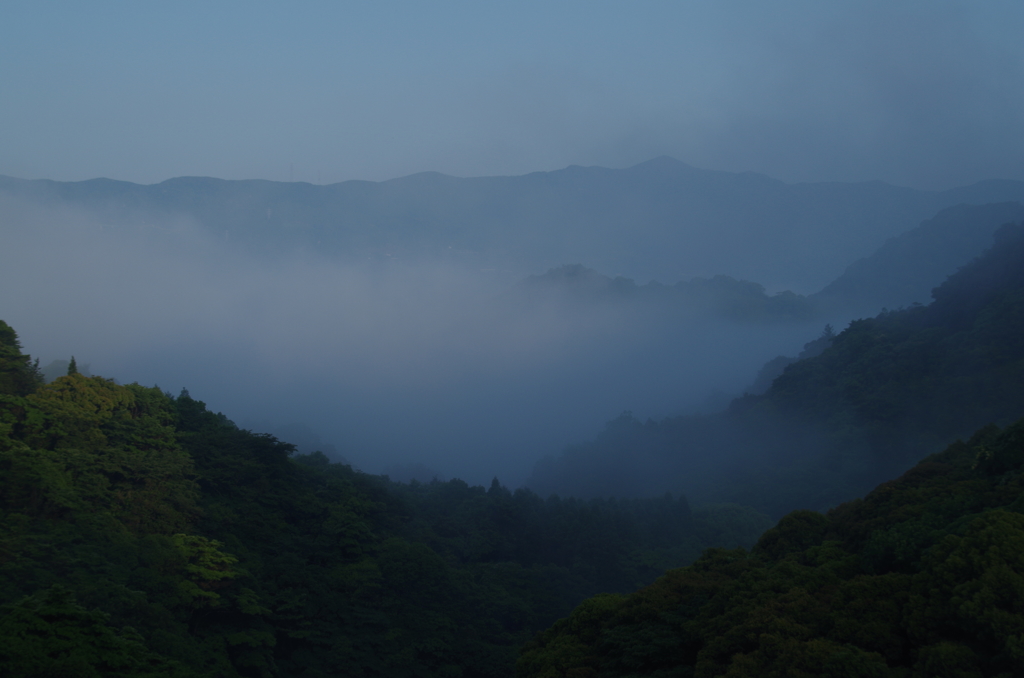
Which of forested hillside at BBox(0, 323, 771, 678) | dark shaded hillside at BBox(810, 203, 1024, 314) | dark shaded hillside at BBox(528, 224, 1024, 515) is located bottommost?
forested hillside at BBox(0, 323, 771, 678)

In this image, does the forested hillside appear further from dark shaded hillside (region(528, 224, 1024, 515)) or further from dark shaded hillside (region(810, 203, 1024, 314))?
dark shaded hillside (region(810, 203, 1024, 314))

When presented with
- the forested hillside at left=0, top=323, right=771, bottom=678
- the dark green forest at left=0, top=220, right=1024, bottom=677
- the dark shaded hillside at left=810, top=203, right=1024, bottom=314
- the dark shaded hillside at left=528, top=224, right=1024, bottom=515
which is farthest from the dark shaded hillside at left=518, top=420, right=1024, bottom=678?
the dark shaded hillside at left=810, top=203, right=1024, bottom=314

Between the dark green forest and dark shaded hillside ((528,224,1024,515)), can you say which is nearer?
the dark green forest

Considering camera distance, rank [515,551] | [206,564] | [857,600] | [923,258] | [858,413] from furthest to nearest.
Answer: [923,258] < [858,413] < [515,551] < [206,564] < [857,600]

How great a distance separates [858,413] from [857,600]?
137ft

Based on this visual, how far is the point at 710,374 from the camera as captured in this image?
10456 cm

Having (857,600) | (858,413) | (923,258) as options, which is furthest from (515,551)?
(923,258)

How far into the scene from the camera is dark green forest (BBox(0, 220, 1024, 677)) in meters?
9.77

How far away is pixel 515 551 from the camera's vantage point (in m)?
36.3

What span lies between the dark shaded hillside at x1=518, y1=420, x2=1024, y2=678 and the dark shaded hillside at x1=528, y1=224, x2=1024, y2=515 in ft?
89.8

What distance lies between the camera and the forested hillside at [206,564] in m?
15.3

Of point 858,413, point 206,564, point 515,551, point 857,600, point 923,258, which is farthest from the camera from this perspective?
point 923,258

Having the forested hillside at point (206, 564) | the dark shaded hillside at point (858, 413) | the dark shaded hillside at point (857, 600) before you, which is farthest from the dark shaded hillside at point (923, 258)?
the dark shaded hillside at point (857, 600)

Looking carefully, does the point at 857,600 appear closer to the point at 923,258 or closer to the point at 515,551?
the point at 515,551
